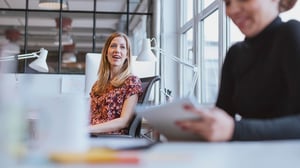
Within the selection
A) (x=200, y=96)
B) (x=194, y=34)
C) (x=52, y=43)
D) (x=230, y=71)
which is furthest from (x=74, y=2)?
(x=230, y=71)

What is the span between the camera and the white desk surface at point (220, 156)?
0.67m

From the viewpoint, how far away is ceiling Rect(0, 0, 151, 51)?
7074 millimetres

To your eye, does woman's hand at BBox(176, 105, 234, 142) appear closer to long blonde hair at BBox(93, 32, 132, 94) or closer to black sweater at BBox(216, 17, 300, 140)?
black sweater at BBox(216, 17, 300, 140)

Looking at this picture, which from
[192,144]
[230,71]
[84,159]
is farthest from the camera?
[230,71]

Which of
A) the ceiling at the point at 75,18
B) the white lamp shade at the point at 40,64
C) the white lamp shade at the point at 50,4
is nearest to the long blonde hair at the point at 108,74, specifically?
the white lamp shade at the point at 40,64

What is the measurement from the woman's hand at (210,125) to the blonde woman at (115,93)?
5.47 feet

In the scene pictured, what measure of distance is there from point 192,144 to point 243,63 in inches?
21.0

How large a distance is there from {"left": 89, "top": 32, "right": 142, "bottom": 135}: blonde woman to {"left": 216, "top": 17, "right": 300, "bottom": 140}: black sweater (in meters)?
1.28

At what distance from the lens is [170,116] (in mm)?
948

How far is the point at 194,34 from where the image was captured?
5074 millimetres

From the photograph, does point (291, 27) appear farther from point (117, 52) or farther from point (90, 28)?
point (90, 28)

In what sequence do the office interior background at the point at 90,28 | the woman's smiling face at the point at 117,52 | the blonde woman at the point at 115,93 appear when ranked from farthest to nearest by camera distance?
A: the office interior background at the point at 90,28, the woman's smiling face at the point at 117,52, the blonde woman at the point at 115,93

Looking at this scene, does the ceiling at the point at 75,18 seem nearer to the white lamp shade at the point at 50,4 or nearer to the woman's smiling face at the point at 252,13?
the white lamp shade at the point at 50,4

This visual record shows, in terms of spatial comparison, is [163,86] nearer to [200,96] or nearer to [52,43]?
[200,96]
